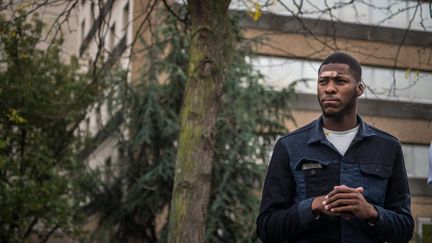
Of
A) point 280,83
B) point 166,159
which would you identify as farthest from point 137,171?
point 280,83

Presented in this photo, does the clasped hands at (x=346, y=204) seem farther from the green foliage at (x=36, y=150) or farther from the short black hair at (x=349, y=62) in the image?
the green foliage at (x=36, y=150)

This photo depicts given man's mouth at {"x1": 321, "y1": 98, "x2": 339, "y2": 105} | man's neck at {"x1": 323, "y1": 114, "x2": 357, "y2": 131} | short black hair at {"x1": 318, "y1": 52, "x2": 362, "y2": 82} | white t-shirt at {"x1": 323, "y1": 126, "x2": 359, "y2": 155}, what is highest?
short black hair at {"x1": 318, "y1": 52, "x2": 362, "y2": 82}

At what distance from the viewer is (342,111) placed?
3762 mm

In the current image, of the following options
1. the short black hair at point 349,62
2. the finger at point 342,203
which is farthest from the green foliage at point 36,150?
the finger at point 342,203

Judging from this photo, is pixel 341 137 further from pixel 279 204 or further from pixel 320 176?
pixel 279 204

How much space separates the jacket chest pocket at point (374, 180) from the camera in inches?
144

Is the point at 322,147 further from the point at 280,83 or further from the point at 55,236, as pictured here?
the point at 280,83

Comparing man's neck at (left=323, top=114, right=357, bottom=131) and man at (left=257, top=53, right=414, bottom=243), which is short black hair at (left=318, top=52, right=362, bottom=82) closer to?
man at (left=257, top=53, right=414, bottom=243)

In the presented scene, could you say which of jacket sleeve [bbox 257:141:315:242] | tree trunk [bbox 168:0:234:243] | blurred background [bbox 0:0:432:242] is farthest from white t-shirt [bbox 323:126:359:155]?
blurred background [bbox 0:0:432:242]

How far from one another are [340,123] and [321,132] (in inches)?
4.1

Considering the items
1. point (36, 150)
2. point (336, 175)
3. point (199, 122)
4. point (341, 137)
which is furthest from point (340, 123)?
point (36, 150)

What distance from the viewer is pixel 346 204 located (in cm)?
340

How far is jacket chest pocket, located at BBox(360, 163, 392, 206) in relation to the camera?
3.65 m

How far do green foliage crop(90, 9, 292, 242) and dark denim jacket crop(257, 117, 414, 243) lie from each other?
12522 mm
